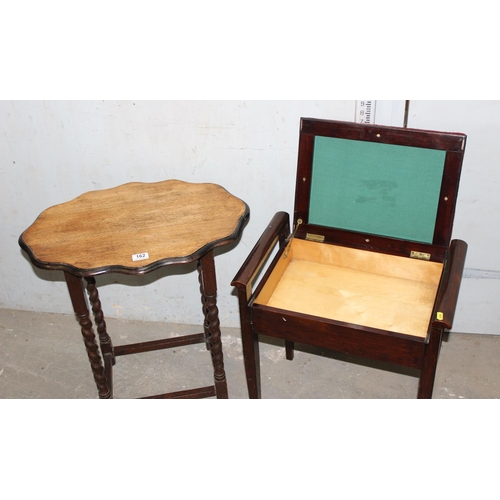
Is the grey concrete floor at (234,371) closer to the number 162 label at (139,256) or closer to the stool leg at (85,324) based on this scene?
the stool leg at (85,324)

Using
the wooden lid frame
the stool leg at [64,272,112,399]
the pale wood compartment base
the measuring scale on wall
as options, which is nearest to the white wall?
the measuring scale on wall

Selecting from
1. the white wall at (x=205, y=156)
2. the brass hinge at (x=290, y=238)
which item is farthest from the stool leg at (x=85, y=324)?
the brass hinge at (x=290, y=238)

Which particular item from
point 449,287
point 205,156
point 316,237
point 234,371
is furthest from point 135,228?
point 449,287

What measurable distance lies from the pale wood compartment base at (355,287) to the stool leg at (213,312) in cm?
18

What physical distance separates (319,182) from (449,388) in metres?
1.12

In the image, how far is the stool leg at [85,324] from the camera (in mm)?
2287

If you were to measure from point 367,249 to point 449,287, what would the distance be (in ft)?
1.55

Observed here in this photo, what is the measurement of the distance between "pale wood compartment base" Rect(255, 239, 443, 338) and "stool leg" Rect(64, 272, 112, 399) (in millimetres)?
650

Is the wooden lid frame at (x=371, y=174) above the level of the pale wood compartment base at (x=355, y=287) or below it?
above

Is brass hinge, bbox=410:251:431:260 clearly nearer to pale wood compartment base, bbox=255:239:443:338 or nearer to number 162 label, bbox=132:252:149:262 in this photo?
pale wood compartment base, bbox=255:239:443:338

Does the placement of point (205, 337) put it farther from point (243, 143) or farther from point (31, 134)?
point (31, 134)

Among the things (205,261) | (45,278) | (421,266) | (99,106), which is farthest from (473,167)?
(45,278)

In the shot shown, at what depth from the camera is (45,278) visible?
332 centimetres

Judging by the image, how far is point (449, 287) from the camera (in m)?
2.18
